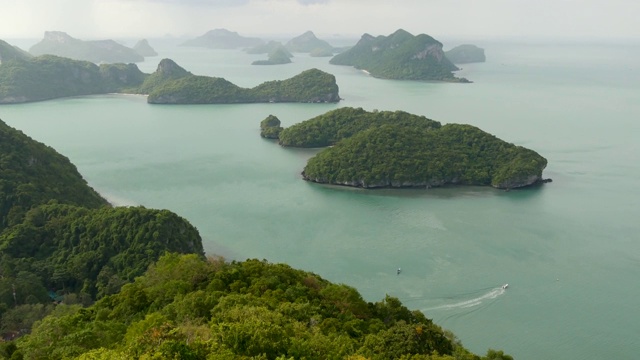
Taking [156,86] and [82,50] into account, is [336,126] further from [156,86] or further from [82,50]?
[82,50]

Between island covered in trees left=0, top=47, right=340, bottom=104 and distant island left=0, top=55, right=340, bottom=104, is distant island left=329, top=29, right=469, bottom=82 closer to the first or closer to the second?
distant island left=0, top=55, right=340, bottom=104

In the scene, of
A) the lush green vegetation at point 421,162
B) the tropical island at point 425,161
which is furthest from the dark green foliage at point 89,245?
the tropical island at point 425,161

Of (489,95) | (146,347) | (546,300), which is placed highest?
(489,95)

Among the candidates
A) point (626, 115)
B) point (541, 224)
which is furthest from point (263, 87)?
point (541, 224)

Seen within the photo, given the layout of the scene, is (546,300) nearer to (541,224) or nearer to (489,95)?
(541,224)

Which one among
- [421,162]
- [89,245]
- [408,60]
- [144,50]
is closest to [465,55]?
[408,60]

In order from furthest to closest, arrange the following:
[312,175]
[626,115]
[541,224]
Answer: [626,115] → [312,175] → [541,224]

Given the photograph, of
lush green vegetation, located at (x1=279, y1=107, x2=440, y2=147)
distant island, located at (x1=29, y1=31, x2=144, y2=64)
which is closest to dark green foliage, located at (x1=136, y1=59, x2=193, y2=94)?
lush green vegetation, located at (x1=279, y1=107, x2=440, y2=147)
